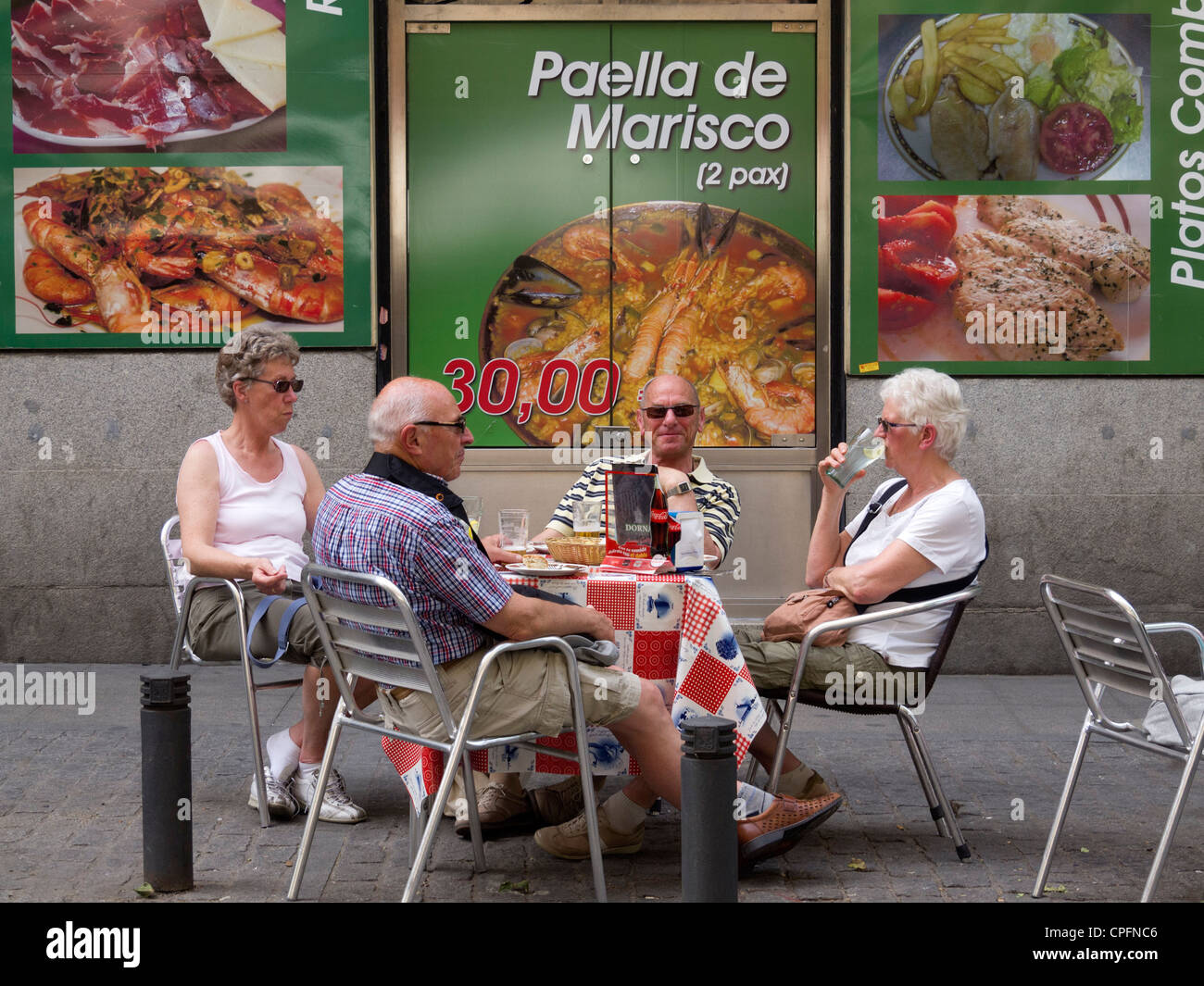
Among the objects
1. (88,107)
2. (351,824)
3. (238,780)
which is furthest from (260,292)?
(351,824)

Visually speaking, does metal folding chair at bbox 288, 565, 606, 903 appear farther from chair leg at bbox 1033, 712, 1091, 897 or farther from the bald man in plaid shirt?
chair leg at bbox 1033, 712, 1091, 897

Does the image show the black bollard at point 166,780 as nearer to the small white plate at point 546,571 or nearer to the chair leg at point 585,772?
the small white plate at point 546,571

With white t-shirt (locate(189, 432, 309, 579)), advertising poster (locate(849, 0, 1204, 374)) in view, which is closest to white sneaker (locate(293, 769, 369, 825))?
white t-shirt (locate(189, 432, 309, 579))

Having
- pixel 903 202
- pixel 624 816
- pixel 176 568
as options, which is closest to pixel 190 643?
pixel 176 568

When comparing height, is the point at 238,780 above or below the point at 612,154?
below

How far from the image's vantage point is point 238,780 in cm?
530

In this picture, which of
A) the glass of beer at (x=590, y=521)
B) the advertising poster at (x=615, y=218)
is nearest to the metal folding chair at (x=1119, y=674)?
the glass of beer at (x=590, y=521)

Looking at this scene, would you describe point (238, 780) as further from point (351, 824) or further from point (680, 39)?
point (680, 39)

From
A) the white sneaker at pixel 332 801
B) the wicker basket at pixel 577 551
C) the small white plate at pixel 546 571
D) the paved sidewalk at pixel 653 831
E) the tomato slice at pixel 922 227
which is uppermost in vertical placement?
the tomato slice at pixel 922 227

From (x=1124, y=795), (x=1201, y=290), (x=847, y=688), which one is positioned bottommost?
(x=1124, y=795)

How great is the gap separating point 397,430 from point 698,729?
4.24 ft

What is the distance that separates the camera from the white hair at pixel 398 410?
390 cm

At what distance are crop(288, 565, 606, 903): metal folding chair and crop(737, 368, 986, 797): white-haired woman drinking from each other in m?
0.85

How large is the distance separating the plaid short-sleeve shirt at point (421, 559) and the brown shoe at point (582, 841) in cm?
94
